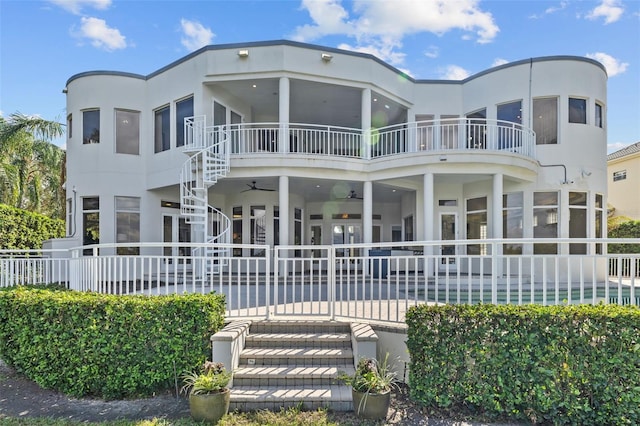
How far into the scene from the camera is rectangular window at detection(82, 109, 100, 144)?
12.9 metres

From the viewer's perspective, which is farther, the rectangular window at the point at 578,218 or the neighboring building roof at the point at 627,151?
the neighboring building roof at the point at 627,151

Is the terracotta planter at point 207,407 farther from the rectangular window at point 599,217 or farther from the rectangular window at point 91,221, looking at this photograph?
the rectangular window at point 599,217

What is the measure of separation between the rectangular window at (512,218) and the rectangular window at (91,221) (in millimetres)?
14131

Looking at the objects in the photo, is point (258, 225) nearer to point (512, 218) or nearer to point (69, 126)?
point (69, 126)

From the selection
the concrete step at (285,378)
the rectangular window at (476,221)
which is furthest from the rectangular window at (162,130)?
the rectangular window at (476,221)

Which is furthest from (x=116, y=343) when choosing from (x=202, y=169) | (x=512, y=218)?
(x=512, y=218)

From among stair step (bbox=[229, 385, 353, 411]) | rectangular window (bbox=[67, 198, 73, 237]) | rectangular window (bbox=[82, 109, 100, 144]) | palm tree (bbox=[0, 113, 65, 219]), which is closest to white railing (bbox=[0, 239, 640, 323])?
stair step (bbox=[229, 385, 353, 411])

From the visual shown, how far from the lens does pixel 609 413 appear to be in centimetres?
364

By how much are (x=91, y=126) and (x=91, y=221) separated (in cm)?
344

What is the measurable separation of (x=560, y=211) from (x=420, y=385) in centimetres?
1064

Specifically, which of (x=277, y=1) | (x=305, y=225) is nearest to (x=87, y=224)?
(x=305, y=225)

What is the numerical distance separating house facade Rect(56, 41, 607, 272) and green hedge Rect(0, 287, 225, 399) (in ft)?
20.9

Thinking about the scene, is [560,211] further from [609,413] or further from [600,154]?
[609,413]

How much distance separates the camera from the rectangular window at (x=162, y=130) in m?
12.7
